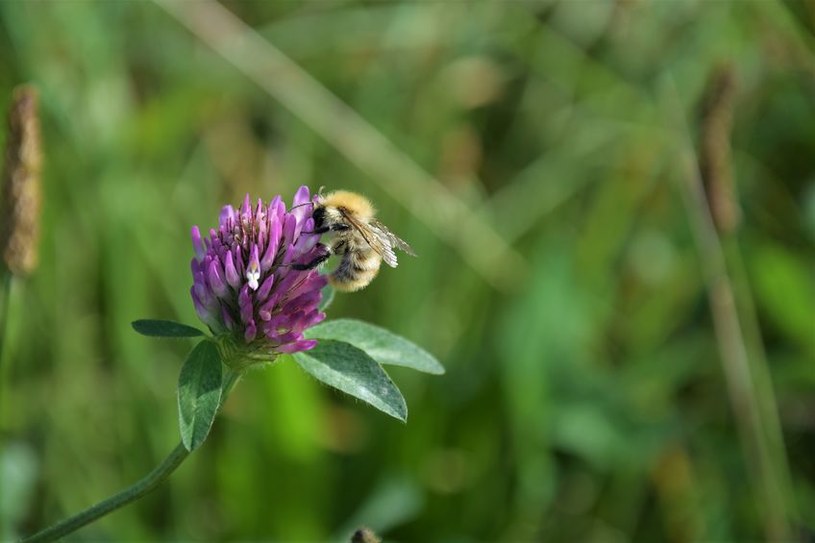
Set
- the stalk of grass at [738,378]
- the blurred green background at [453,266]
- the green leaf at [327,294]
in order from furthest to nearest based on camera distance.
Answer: the blurred green background at [453,266] < the stalk of grass at [738,378] < the green leaf at [327,294]

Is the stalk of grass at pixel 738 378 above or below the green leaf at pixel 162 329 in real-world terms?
above

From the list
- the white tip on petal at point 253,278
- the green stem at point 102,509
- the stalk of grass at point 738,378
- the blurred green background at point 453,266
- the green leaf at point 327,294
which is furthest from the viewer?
the blurred green background at point 453,266

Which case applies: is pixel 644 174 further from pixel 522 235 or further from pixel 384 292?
pixel 384 292

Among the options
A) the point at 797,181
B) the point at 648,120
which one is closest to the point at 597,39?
the point at 648,120

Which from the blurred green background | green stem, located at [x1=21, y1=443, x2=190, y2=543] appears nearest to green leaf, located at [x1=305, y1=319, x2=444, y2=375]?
green stem, located at [x1=21, y1=443, x2=190, y2=543]

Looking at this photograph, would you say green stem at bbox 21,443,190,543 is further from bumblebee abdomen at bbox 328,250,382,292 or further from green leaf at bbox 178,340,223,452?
bumblebee abdomen at bbox 328,250,382,292

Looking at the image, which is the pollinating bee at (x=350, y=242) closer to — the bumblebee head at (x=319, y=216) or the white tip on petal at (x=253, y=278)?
the bumblebee head at (x=319, y=216)

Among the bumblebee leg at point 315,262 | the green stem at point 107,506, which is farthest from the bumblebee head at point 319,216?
the green stem at point 107,506
